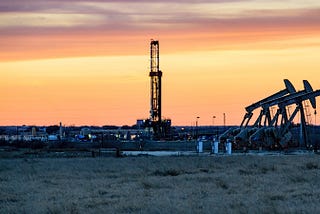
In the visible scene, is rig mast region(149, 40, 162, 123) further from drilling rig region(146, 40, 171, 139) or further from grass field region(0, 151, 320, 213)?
grass field region(0, 151, 320, 213)

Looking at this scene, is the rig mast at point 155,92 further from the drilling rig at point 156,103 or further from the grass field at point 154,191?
the grass field at point 154,191

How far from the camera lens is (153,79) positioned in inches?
5005

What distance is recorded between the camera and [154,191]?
98.2 feet

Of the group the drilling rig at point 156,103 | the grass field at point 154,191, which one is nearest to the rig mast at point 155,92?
the drilling rig at point 156,103

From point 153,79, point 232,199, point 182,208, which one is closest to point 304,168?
point 232,199

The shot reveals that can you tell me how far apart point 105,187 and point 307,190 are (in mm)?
8152

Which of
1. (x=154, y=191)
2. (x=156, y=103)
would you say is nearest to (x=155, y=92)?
(x=156, y=103)

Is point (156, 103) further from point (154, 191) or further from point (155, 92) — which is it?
point (154, 191)

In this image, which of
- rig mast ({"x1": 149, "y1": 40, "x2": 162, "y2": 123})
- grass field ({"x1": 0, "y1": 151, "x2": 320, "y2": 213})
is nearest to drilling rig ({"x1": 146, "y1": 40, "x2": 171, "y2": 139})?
rig mast ({"x1": 149, "y1": 40, "x2": 162, "y2": 123})

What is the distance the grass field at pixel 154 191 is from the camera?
76.4 feet

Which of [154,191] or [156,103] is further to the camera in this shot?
[156,103]

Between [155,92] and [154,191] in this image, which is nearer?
[154,191]

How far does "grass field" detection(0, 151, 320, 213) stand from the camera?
23297 millimetres

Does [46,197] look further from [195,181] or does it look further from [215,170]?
[215,170]
